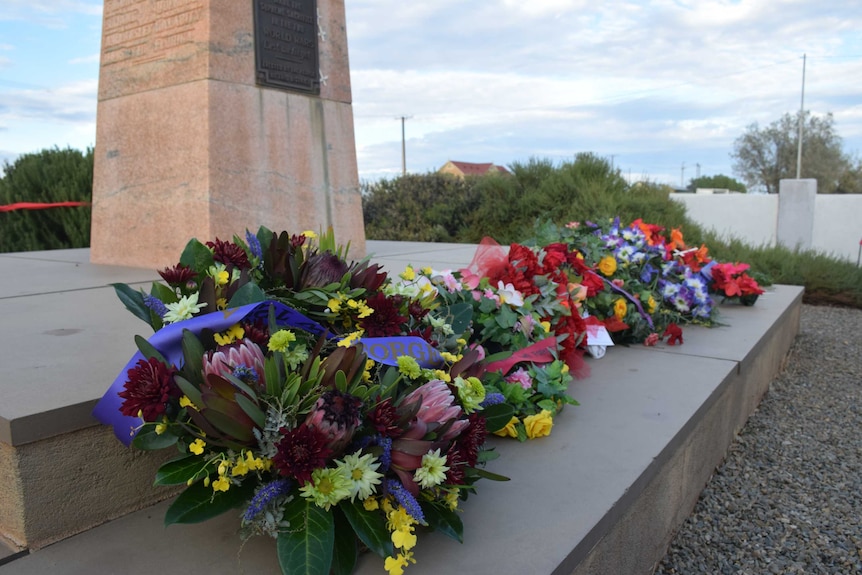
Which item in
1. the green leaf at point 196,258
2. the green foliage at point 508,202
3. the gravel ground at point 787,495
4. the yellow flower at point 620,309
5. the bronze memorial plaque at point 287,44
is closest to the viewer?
the green leaf at point 196,258

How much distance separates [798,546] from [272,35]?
13.2 feet

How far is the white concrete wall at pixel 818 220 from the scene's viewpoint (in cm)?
1555

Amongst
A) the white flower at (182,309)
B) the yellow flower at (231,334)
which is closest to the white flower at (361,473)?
the yellow flower at (231,334)

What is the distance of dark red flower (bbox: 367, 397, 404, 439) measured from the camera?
4.75 feet

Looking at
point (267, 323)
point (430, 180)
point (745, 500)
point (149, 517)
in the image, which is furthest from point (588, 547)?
point (430, 180)

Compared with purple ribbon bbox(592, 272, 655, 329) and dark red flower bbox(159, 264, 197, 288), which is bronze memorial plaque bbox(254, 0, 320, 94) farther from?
dark red flower bbox(159, 264, 197, 288)

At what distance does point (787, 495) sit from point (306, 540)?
7.46 feet

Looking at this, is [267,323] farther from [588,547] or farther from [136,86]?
[136,86]

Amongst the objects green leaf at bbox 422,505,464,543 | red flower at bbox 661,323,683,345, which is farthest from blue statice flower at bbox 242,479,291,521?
red flower at bbox 661,323,683,345

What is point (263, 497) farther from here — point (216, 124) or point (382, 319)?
point (216, 124)

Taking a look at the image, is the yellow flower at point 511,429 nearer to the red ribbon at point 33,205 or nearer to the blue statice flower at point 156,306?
the blue statice flower at point 156,306

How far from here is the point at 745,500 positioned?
2.80 m

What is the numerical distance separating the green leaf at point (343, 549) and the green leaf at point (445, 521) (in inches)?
6.9

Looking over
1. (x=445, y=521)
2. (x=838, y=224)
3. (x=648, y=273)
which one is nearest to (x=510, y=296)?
(x=445, y=521)
